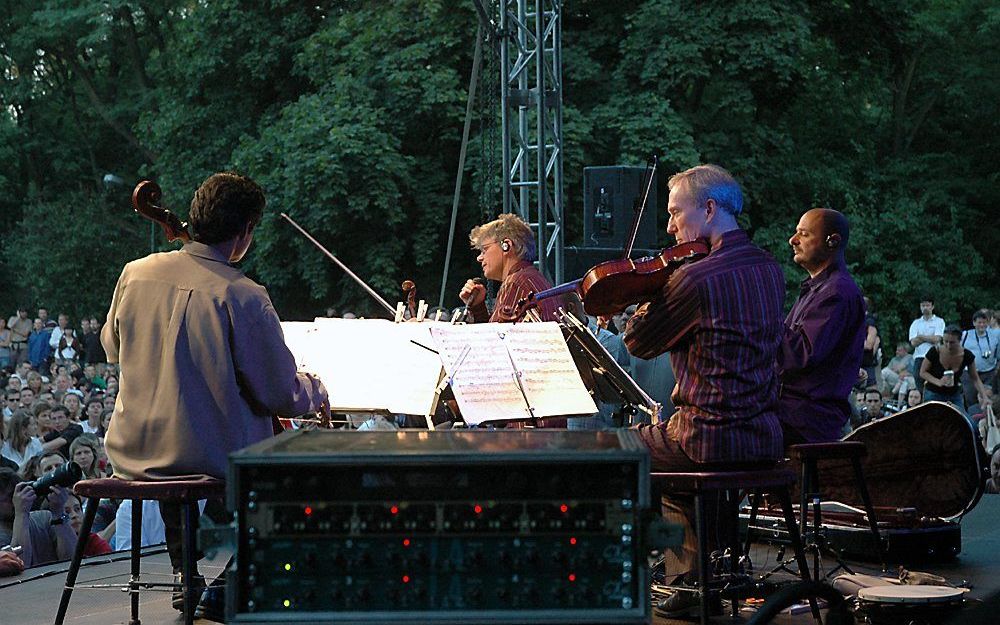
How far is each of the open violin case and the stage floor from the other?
0.11m

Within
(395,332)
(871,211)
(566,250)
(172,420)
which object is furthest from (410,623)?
(871,211)

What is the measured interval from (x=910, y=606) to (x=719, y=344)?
1.02 metres

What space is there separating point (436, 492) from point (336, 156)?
49.8ft

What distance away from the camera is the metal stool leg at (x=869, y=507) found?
16.1 feet

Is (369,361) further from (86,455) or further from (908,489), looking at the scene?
(86,455)

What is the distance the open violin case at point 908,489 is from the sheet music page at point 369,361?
5.80 feet

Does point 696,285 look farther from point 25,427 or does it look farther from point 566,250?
point 566,250

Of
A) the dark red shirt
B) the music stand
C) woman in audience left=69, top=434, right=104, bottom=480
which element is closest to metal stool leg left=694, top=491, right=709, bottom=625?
the music stand

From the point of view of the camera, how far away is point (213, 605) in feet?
14.7

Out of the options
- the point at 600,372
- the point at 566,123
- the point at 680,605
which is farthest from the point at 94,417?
the point at 566,123

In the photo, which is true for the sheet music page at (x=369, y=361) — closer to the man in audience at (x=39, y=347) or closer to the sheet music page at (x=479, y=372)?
the sheet music page at (x=479, y=372)

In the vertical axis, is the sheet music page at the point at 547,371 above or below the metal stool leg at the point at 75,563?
above

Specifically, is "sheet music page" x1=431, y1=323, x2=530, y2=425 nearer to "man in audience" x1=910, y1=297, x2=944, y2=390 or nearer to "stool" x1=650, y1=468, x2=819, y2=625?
"stool" x1=650, y1=468, x2=819, y2=625

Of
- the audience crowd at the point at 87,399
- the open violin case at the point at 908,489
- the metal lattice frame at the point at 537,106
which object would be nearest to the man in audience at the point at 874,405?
the audience crowd at the point at 87,399
